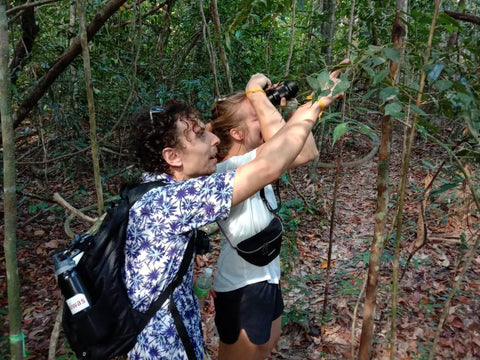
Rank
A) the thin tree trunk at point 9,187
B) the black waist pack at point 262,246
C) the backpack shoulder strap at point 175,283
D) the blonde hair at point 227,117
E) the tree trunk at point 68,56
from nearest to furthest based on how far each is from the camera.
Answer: the thin tree trunk at point 9,187, the backpack shoulder strap at point 175,283, the black waist pack at point 262,246, the blonde hair at point 227,117, the tree trunk at point 68,56

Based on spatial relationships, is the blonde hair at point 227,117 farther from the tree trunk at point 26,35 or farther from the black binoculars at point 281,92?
the tree trunk at point 26,35

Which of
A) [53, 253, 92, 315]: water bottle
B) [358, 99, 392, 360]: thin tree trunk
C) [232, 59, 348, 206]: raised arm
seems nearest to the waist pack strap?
[53, 253, 92, 315]: water bottle

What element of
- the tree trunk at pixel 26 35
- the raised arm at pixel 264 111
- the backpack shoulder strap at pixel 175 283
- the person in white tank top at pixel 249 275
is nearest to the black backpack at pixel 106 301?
the backpack shoulder strap at pixel 175 283

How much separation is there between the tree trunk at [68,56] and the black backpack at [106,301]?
61.9 inches

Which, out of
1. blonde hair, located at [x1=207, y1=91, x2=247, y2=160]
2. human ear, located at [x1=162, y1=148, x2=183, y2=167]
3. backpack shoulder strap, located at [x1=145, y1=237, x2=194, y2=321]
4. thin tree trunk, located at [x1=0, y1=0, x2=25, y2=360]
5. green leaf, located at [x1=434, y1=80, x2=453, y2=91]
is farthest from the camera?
blonde hair, located at [x1=207, y1=91, x2=247, y2=160]

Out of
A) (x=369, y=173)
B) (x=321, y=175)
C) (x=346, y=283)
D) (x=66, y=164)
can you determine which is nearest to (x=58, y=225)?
(x=66, y=164)

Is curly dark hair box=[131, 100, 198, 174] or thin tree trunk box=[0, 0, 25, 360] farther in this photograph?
curly dark hair box=[131, 100, 198, 174]

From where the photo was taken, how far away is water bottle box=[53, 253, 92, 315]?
3.76 feet

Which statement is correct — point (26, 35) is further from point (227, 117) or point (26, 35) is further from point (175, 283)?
point (175, 283)

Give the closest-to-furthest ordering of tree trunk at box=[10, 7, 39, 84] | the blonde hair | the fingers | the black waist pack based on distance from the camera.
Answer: the black waist pack → the fingers → the blonde hair → tree trunk at box=[10, 7, 39, 84]

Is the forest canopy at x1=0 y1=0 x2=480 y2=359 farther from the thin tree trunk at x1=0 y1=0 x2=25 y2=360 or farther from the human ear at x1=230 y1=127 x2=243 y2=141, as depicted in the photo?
the human ear at x1=230 y1=127 x2=243 y2=141

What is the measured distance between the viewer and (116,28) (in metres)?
3.99

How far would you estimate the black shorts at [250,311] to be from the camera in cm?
167

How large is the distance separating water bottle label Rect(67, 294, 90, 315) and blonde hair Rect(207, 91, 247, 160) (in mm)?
1074
